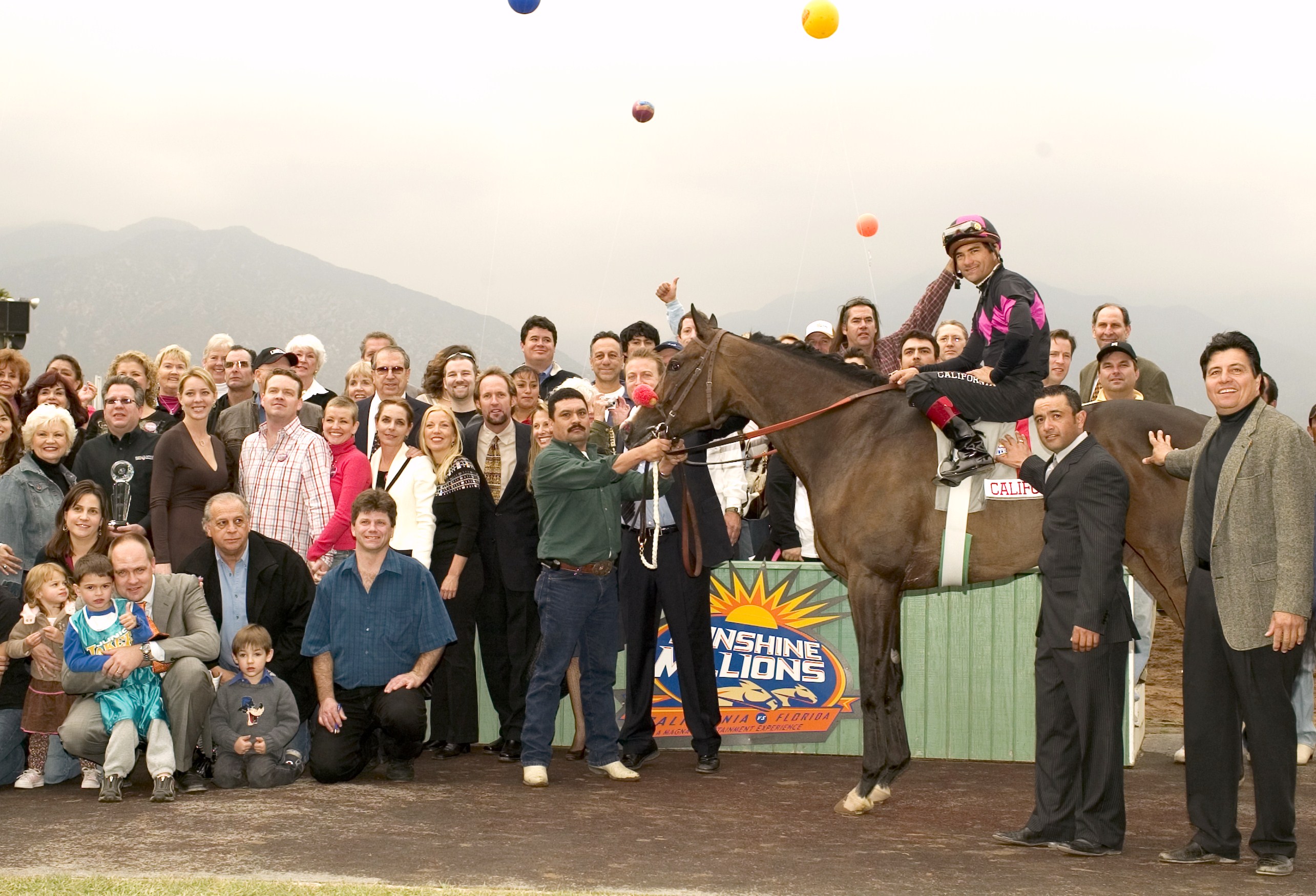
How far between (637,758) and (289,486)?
2.67 meters

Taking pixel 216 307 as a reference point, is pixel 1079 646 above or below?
below

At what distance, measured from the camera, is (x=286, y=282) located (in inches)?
6161

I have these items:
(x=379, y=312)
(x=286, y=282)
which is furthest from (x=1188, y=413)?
(x=286, y=282)

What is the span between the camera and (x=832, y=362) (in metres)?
6.74

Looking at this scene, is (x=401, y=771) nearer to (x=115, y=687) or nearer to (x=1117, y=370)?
(x=115, y=687)

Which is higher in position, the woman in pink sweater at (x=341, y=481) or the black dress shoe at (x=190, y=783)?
the woman in pink sweater at (x=341, y=481)

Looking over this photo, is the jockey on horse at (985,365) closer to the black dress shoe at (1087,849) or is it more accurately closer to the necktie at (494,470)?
the black dress shoe at (1087,849)

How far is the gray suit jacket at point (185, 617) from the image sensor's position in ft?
21.6

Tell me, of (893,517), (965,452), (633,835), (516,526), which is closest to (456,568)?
(516,526)

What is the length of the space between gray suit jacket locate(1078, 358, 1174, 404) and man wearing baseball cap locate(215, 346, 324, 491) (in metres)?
5.37

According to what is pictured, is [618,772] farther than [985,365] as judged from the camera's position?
Yes

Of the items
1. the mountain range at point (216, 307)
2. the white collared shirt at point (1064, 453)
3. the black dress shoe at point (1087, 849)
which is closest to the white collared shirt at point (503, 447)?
the white collared shirt at point (1064, 453)

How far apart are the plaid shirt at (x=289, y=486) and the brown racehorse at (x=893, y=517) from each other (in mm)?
2827

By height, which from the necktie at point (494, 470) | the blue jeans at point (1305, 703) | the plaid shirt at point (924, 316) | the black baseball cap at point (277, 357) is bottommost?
the blue jeans at point (1305, 703)
